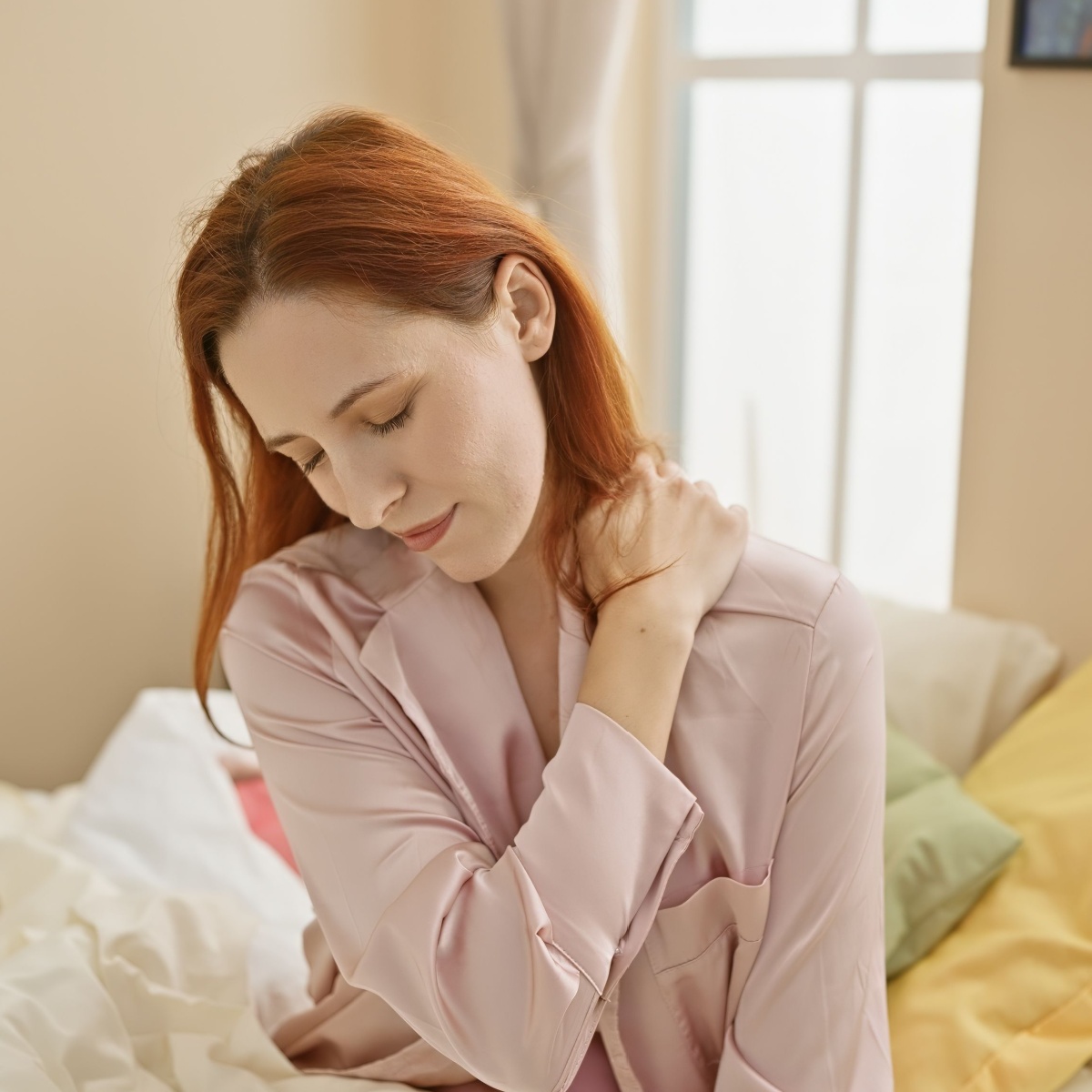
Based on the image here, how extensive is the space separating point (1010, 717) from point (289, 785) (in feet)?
4.45

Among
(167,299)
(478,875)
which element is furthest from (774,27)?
(478,875)

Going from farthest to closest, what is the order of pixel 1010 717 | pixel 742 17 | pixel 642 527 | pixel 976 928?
pixel 742 17
pixel 1010 717
pixel 976 928
pixel 642 527

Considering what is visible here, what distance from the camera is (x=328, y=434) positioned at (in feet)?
3.55

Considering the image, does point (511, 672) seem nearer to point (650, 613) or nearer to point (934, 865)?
point (650, 613)

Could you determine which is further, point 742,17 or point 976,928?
point 742,17

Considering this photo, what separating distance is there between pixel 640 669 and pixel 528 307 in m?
0.33

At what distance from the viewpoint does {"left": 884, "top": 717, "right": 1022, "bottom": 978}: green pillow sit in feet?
5.42

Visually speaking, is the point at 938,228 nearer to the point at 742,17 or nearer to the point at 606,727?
the point at 742,17

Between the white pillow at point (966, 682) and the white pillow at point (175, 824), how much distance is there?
1.01m

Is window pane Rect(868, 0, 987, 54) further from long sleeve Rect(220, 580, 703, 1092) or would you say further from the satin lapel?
long sleeve Rect(220, 580, 703, 1092)

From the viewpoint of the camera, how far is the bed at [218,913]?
1.41 meters

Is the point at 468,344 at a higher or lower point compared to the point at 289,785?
higher

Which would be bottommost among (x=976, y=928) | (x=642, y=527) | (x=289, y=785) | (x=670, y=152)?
(x=976, y=928)

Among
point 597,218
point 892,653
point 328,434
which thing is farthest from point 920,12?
point 328,434
